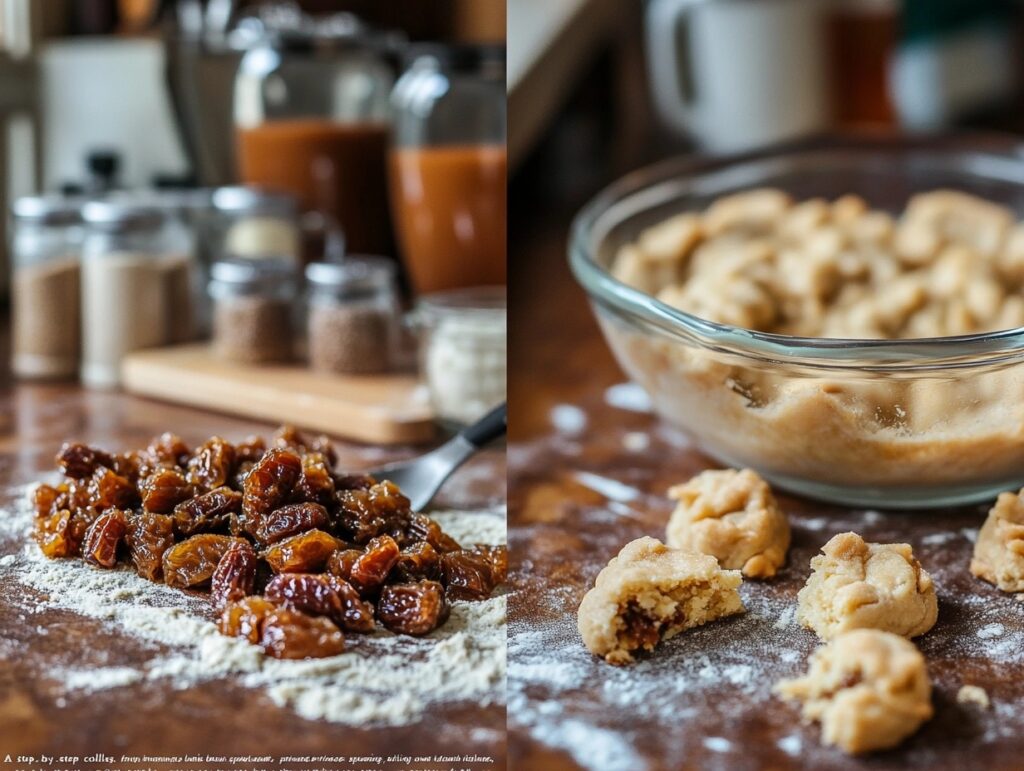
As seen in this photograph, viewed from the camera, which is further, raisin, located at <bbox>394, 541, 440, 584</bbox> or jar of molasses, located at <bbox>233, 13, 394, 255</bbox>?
jar of molasses, located at <bbox>233, 13, 394, 255</bbox>

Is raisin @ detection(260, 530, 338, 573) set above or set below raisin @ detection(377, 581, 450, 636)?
above

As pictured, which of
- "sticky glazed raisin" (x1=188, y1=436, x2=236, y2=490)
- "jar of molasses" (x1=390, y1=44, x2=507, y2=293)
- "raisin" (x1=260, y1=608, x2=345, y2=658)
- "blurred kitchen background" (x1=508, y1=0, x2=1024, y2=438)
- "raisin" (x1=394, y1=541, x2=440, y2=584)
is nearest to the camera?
"raisin" (x1=260, y1=608, x2=345, y2=658)

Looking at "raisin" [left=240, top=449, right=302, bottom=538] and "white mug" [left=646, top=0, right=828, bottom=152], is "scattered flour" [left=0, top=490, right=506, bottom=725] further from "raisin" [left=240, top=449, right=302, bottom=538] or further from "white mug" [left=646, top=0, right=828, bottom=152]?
"white mug" [left=646, top=0, right=828, bottom=152]

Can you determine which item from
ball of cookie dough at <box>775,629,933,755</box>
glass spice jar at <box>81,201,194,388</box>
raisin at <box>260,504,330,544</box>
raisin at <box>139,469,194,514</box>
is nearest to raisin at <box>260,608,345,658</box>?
raisin at <box>260,504,330,544</box>

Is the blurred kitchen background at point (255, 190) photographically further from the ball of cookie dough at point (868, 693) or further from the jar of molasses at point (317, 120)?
the ball of cookie dough at point (868, 693)

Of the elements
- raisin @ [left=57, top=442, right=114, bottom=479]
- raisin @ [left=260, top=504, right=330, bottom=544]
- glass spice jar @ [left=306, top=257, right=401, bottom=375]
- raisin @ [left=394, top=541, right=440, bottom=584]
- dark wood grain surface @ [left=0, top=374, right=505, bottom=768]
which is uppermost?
glass spice jar @ [left=306, top=257, right=401, bottom=375]

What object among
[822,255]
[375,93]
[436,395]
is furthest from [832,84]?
[436,395]

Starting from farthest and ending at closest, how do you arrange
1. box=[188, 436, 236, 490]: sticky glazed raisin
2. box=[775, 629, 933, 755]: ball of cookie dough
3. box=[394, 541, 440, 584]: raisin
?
box=[188, 436, 236, 490]: sticky glazed raisin → box=[394, 541, 440, 584]: raisin → box=[775, 629, 933, 755]: ball of cookie dough

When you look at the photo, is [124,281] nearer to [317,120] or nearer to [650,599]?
[317,120]
